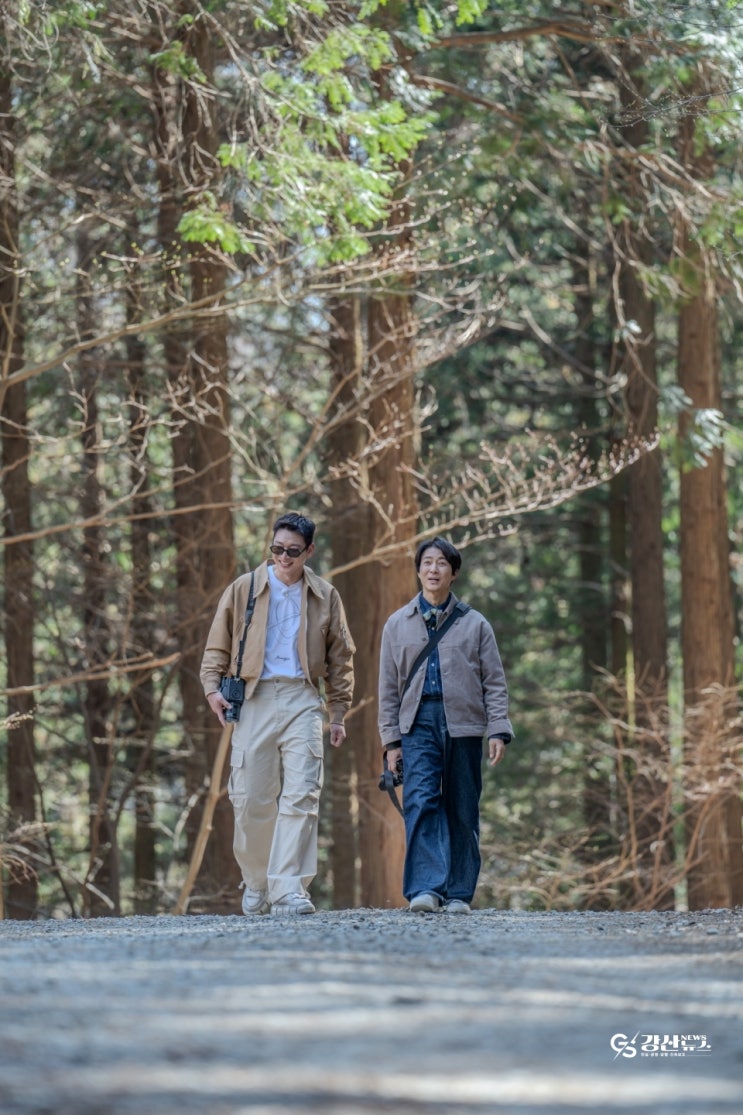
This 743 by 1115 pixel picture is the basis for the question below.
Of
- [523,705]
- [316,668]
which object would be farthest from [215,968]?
[523,705]

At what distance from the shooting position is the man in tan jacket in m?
8.14

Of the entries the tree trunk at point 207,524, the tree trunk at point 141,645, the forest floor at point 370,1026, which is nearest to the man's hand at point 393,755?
the forest floor at point 370,1026

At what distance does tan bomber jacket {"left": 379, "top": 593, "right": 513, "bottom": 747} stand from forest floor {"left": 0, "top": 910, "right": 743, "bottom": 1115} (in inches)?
74.2

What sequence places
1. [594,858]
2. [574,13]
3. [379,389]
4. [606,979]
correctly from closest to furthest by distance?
[606,979]
[379,389]
[574,13]
[594,858]

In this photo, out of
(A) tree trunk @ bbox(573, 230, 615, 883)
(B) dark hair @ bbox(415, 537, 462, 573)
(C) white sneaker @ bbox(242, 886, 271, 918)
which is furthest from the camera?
(A) tree trunk @ bbox(573, 230, 615, 883)

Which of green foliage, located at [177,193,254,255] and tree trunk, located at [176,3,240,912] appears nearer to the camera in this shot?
green foliage, located at [177,193,254,255]

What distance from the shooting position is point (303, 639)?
8.25 meters

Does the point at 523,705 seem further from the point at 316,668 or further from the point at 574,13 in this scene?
the point at 316,668

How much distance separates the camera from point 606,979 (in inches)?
200

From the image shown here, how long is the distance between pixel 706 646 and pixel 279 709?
10035 mm

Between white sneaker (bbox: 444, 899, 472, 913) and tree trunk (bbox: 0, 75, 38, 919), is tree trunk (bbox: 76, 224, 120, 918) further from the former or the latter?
white sneaker (bbox: 444, 899, 472, 913)

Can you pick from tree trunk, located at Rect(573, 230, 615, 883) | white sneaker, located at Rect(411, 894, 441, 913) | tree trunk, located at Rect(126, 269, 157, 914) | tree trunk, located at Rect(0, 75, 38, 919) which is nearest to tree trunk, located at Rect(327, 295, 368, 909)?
tree trunk, located at Rect(126, 269, 157, 914)

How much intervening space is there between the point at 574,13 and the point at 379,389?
4.54 m

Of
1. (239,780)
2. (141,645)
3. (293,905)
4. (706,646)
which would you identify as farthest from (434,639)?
(706,646)
